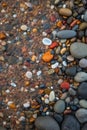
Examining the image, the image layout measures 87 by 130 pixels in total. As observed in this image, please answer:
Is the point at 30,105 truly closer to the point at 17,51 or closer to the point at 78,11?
the point at 17,51

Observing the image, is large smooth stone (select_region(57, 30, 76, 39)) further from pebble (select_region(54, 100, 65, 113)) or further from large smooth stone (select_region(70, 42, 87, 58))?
pebble (select_region(54, 100, 65, 113))

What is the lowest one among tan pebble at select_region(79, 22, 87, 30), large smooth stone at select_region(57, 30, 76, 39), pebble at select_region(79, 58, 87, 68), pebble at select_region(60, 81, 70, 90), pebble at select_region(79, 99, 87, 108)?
pebble at select_region(79, 99, 87, 108)

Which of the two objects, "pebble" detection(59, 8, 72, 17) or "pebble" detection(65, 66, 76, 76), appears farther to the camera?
"pebble" detection(59, 8, 72, 17)

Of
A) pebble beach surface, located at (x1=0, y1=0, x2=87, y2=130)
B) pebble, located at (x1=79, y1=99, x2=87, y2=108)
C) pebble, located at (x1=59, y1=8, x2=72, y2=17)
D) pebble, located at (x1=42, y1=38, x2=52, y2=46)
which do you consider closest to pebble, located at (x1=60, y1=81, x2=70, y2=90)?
pebble beach surface, located at (x1=0, y1=0, x2=87, y2=130)

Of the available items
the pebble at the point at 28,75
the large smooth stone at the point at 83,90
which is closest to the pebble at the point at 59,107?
the large smooth stone at the point at 83,90

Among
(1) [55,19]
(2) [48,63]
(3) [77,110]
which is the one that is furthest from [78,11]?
(3) [77,110]

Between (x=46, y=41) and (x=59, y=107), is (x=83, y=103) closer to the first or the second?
(x=59, y=107)

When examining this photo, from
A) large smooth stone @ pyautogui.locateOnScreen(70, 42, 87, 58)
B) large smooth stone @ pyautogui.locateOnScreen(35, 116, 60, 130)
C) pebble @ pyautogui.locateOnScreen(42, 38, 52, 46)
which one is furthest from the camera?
pebble @ pyautogui.locateOnScreen(42, 38, 52, 46)
